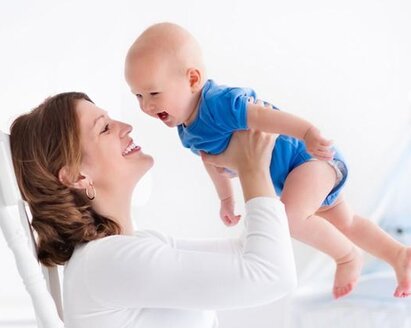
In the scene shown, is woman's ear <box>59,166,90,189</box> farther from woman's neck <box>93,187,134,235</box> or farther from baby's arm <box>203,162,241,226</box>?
baby's arm <box>203,162,241,226</box>

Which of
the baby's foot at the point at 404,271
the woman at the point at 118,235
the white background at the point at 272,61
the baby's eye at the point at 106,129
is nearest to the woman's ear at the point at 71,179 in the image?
the woman at the point at 118,235

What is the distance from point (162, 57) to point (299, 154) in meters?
0.37

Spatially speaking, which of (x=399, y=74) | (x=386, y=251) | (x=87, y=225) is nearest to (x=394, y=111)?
(x=399, y=74)

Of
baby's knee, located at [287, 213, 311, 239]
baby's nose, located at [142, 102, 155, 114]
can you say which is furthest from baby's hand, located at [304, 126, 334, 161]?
baby's nose, located at [142, 102, 155, 114]

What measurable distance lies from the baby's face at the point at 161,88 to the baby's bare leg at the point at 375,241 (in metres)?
0.45

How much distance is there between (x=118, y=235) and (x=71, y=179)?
0.15 meters

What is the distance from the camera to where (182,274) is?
52.4 inches

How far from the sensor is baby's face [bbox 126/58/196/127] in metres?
1.41

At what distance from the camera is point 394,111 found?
2676 millimetres

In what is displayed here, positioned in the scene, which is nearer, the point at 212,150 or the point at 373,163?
the point at 212,150

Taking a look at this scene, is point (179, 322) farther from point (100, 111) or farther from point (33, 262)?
point (100, 111)

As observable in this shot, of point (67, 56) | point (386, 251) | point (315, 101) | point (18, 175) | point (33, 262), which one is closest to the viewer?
point (33, 262)

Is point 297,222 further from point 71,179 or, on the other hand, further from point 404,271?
point 71,179

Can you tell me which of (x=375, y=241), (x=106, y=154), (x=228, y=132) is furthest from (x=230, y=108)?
(x=375, y=241)
